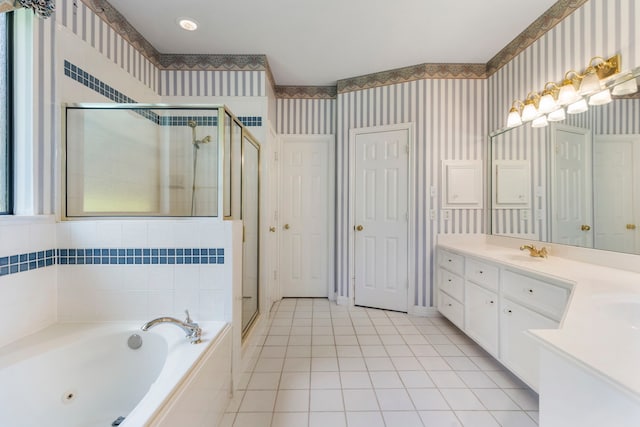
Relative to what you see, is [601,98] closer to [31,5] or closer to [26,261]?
[31,5]

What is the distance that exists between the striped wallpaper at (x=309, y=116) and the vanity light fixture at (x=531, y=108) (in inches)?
74.9

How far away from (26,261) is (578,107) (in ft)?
10.8

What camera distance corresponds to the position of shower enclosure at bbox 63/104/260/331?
5.17ft

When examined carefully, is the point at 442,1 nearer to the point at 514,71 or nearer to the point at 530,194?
the point at 514,71

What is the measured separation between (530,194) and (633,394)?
208 cm

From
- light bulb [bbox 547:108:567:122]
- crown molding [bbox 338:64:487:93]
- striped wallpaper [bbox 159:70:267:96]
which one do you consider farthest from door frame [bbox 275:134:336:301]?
light bulb [bbox 547:108:567:122]

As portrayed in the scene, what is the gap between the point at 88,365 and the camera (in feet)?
4.22

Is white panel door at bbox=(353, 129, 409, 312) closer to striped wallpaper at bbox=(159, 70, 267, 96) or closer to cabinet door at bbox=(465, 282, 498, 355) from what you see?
cabinet door at bbox=(465, 282, 498, 355)

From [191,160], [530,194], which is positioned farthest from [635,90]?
[191,160]

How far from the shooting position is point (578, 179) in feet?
5.68

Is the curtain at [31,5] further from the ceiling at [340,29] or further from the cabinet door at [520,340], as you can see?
the cabinet door at [520,340]

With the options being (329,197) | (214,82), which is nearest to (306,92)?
(214,82)

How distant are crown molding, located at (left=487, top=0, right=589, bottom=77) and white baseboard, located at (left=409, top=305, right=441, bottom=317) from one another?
2.47 m

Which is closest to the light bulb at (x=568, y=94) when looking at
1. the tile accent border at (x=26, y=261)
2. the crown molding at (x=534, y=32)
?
the crown molding at (x=534, y=32)
